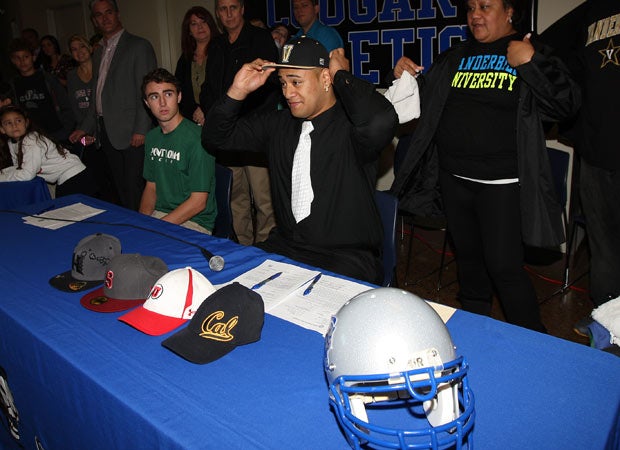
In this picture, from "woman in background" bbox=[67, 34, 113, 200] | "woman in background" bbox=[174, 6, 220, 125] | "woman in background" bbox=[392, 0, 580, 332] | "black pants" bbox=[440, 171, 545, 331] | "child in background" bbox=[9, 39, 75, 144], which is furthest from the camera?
"child in background" bbox=[9, 39, 75, 144]

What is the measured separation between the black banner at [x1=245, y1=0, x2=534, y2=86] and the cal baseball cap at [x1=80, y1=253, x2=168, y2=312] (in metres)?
3.27

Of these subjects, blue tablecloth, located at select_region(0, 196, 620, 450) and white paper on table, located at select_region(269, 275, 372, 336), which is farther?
white paper on table, located at select_region(269, 275, 372, 336)

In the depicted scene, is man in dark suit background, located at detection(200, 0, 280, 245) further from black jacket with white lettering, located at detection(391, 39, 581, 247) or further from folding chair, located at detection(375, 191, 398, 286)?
folding chair, located at detection(375, 191, 398, 286)

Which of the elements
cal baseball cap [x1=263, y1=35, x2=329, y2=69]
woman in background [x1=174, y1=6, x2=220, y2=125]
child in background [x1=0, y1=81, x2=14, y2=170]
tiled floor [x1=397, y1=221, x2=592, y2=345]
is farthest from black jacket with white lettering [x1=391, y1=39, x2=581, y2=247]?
child in background [x1=0, y1=81, x2=14, y2=170]

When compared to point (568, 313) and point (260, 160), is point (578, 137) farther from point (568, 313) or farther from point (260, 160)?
point (260, 160)

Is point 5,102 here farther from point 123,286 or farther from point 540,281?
point 540,281

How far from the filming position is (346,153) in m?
2.13

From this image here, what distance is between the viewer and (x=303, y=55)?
200cm

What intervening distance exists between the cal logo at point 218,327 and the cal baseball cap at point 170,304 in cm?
13

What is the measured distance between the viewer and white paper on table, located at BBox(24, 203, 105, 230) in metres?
2.31

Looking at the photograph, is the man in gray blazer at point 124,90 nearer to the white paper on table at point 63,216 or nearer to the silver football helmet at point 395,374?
the white paper on table at point 63,216

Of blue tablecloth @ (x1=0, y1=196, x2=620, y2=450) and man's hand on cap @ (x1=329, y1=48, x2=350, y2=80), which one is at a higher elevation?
man's hand on cap @ (x1=329, y1=48, x2=350, y2=80)

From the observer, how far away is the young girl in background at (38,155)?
348 cm

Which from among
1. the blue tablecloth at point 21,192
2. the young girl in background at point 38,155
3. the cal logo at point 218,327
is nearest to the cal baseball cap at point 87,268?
the cal logo at point 218,327
